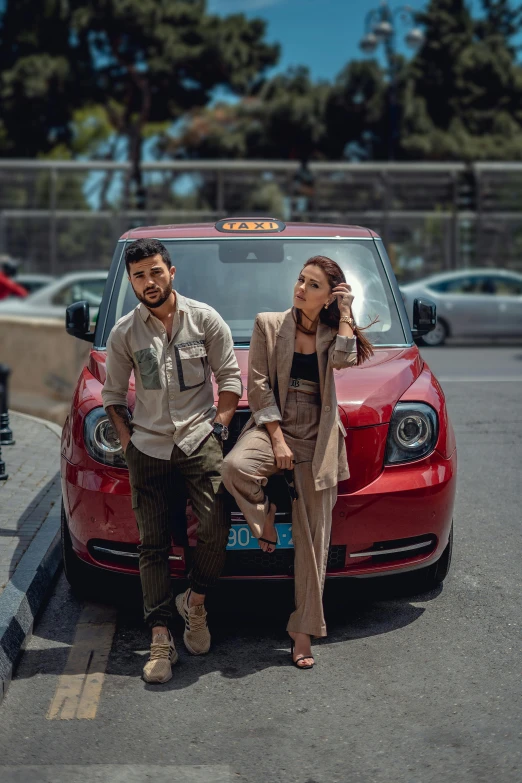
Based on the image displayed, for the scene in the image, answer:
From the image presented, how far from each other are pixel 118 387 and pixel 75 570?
3.75 ft

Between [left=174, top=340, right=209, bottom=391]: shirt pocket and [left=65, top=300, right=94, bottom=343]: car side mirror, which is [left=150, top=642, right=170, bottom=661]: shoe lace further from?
[left=65, top=300, right=94, bottom=343]: car side mirror

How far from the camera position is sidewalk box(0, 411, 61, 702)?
189 inches

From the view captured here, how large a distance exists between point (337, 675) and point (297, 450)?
35.5 inches

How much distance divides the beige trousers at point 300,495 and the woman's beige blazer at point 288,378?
2.5 inches

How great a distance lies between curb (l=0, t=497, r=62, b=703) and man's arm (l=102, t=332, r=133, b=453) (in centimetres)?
92

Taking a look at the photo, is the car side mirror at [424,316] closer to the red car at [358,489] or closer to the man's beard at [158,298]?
the red car at [358,489]

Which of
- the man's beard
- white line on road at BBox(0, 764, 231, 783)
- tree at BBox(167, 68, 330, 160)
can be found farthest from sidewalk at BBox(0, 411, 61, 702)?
tree at BBox(167, 68, 330, 160)

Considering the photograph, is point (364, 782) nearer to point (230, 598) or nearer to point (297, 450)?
point (297, 450)

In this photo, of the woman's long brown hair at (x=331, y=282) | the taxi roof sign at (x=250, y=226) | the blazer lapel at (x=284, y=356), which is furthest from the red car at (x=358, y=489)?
the taxi roof sign at (x=250, y=226)

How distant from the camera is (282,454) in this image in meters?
Answer: 4.47

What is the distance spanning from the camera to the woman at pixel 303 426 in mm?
4500

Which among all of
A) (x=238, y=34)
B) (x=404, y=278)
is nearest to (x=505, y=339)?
(x=404, y=278)

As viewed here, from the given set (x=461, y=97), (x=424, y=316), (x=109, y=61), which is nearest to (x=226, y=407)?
(x=424, y=316)

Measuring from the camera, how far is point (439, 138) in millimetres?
48094
